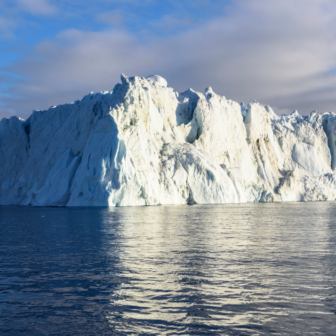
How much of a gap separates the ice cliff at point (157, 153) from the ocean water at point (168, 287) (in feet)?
91.0

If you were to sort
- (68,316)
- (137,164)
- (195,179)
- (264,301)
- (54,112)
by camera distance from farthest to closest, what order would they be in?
(54,112) < (195,179) < (137,164) < (264,301) < (68,316)

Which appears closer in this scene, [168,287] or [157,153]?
[168,287]

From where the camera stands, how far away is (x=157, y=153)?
50406 mm

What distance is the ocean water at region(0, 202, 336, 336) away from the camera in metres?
6.80

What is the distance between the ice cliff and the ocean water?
1092 inches

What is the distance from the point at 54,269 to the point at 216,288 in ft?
16.0

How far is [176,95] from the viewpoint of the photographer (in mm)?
66562

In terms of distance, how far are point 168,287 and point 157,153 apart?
41.7 metres

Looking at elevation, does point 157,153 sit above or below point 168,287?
above

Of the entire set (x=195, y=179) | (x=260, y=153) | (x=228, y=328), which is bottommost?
(x=228, y=328)

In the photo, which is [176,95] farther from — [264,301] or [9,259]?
[264,301]

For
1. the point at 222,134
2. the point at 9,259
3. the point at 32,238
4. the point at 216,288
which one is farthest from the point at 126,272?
the point at 222,134

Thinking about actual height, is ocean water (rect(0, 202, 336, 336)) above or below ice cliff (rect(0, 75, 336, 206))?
below

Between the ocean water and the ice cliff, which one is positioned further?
the ice cliff
